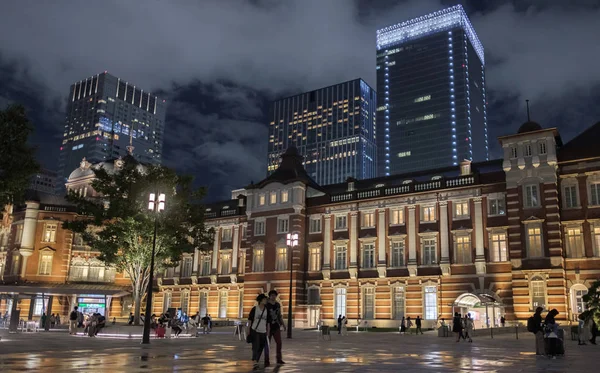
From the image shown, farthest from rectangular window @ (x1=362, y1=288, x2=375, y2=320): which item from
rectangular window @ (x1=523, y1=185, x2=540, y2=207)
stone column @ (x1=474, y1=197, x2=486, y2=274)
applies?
rectangular window @ (x1=523, y1=185, x2=540, y2=207)

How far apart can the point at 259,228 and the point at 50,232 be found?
80.8 feet

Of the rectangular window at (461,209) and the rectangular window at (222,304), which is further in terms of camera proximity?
the rectangular window at (222,304)

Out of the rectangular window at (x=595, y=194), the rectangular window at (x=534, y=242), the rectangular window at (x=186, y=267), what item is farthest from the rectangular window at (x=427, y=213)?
the rectangular window at (x=186, y=267)

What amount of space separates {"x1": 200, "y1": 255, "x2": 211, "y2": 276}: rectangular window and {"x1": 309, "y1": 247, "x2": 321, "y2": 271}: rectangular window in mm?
14259

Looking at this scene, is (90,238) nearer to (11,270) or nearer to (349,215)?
(349,215)

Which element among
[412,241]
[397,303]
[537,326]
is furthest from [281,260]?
[537,326]

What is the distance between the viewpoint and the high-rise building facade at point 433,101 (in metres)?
181

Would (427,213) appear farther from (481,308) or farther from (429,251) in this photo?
(481,308)

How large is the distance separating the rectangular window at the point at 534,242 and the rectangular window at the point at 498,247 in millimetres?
2443

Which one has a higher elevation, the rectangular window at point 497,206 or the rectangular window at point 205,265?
the rectangular window at point 497,206

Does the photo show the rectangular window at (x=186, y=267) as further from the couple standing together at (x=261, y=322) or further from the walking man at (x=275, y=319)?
the couple standing together at (x=261, y=322)

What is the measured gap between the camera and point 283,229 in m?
56.8

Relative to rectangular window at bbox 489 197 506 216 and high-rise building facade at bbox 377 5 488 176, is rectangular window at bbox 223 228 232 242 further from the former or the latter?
high-rise building facade at bbox 377 5 488 176

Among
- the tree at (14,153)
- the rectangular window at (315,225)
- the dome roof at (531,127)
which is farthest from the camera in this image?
the rectangular window at (315,225)
